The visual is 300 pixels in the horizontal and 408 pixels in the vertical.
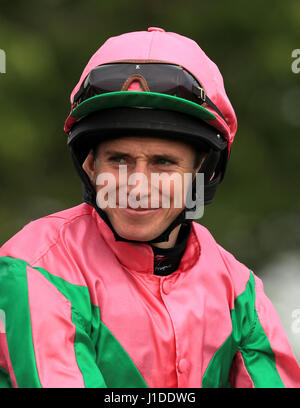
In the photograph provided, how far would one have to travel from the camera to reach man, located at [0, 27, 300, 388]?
2.35 m

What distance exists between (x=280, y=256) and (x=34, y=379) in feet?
21.8

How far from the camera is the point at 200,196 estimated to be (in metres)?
2.80

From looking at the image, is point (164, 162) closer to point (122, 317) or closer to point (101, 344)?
point (122, 317)

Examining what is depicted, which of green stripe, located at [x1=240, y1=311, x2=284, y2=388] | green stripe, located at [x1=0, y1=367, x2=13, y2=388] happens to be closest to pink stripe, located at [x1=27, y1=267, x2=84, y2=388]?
green stripe, located at [x1=0, y1=367, x2=13, y2=388]

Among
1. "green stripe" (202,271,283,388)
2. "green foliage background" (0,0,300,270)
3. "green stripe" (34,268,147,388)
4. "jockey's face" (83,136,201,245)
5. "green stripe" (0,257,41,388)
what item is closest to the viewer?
"green stripe" (0,257,41,388)

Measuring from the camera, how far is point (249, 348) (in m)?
2.81

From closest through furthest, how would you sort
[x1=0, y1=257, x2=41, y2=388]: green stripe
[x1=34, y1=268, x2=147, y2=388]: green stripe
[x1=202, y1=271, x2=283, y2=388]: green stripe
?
[x1=0, y1=257, x2=41, y2=388]: green stripe
[x1=34, y1=268, x2=147, y2=388]: green stripe
[x1=202, y1=271, x2=283, y2=388]: green stripe

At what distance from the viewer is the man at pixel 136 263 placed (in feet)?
7.72

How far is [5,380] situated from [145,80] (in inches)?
41.9

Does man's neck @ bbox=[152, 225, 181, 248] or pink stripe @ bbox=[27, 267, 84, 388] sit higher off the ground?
man's neck @ bbox=[152, 225, 181, 248]

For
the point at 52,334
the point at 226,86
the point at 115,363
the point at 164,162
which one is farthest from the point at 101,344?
the point at 226,86

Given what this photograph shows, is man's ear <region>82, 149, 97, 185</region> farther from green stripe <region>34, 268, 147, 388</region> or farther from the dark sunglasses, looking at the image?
green stripe <region>34, 268, 147, 388</region>
